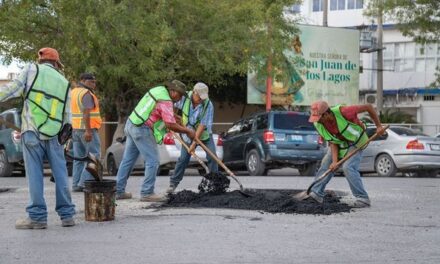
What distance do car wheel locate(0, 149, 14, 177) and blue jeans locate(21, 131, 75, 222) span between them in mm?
10848

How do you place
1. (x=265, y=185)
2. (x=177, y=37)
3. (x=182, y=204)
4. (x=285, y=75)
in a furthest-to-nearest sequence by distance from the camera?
(x=285, y=75) → (x=177, y=37) → (x=265, y=185) → (x=182, y=204)

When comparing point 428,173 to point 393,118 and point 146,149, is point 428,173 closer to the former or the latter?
point 146,149

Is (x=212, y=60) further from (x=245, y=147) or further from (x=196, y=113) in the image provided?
(x=196, y=113)

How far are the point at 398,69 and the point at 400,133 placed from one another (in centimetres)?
2267

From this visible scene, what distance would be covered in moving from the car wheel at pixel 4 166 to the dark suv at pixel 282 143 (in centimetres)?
Answer: 589

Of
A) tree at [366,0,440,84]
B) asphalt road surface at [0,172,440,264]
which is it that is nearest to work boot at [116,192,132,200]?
asphalt road surface at [0,172,440,264]

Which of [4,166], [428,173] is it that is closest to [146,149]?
[4,166]

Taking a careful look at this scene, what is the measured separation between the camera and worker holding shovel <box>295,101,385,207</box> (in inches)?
380

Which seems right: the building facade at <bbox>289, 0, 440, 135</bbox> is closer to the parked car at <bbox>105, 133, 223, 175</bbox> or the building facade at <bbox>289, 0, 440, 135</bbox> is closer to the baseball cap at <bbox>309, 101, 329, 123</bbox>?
the parked car at <bbox>105, 133, 223, 175</bbox>

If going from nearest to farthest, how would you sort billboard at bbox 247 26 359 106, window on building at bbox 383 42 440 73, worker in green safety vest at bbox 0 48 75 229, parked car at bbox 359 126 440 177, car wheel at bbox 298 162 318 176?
worker in green safety vest at bbox 0 48 75 229, parked car at bbox 359 126 440 177, car wheel at bbox 298 162 318 176, billboard at bbox 247 26 359 106, window on building at bbox 383 42 440 73

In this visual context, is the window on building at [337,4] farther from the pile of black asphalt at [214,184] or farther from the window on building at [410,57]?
the pile of black asphalt at [214,184]

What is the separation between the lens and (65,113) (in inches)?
323

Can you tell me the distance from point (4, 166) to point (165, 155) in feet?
13.4

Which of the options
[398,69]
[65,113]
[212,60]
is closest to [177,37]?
[212,60]
